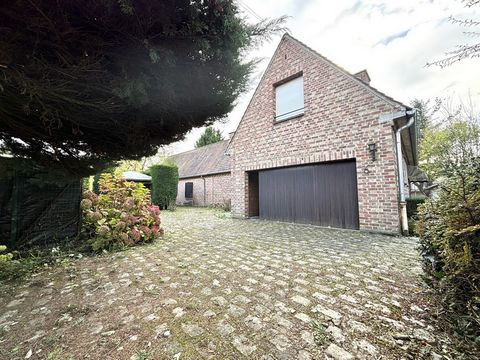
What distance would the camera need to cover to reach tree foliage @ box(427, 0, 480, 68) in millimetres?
1892

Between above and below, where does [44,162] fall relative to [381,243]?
above

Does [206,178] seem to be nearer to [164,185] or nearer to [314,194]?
[164,185]

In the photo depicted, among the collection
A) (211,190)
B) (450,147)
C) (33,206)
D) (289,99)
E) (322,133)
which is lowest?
(33,206)

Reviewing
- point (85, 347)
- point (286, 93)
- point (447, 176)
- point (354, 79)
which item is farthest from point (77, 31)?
point (286, 93)

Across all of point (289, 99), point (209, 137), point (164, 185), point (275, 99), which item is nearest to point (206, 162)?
point (164, 185)

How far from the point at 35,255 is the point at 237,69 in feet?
15.7

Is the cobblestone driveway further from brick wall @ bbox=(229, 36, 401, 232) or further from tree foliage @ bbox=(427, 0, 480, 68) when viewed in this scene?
tree foliage @ bbox=(427, 0, 480, 68)

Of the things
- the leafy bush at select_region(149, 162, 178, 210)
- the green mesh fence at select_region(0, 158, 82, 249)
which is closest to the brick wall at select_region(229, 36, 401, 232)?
the green mesh fence at select_region(0, 158, 82, 249)

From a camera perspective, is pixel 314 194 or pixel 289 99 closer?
pixel 314 194

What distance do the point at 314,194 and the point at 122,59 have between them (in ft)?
19.5

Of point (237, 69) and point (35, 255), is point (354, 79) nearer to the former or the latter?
point (237, 69)

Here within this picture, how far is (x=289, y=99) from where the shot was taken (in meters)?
7.66

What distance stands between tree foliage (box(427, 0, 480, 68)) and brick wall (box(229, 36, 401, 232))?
3475mm

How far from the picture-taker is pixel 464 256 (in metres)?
1.60
